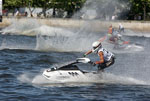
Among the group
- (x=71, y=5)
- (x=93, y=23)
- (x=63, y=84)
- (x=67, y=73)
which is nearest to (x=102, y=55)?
(x=67, y=73)

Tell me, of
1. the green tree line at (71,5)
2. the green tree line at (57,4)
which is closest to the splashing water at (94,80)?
the green tree line at (71,5)

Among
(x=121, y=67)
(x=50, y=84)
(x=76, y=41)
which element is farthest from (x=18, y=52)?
(x=50, y=84)

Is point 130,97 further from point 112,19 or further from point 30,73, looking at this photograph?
point 112,19

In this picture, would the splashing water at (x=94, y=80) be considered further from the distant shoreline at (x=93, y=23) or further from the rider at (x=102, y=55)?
the distant shoreline at (x=93, y=23)

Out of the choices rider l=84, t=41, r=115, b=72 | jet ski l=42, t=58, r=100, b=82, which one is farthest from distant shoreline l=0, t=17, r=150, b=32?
jet ski l=42, t=58, r=100, b=82

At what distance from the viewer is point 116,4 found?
245 ft

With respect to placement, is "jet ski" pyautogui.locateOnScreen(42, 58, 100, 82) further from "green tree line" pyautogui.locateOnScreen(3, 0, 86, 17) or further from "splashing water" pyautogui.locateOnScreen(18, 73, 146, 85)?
"green tree line" pyautogui.locateOnScreen(3, 0, 86, 17)

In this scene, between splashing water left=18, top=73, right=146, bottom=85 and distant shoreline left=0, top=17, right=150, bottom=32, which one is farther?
distant shoreline left=0, top=17, right=150, bottom=32

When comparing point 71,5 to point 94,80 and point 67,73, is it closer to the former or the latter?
point 94,80

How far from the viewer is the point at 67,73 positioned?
62.6ft

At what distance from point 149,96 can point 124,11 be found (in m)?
60.0

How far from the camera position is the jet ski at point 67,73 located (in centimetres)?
1886

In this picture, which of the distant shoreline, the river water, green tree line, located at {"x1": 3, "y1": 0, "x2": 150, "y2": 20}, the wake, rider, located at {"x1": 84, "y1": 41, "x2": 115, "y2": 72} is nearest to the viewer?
the river water

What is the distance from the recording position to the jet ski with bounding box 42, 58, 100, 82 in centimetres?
1886
